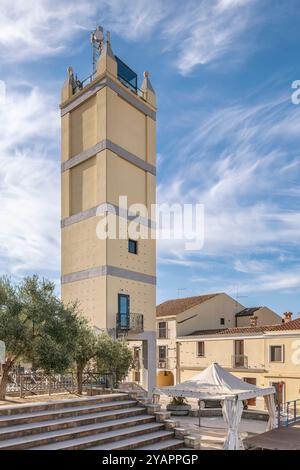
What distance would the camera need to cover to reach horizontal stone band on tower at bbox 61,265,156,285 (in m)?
26.6

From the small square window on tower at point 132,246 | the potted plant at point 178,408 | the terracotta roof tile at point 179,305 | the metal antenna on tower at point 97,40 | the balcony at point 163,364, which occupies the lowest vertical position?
the balcony at point 163,364

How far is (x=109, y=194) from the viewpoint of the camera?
27250 mm

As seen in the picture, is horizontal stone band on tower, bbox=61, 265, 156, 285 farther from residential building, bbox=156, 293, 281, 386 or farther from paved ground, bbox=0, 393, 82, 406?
residential building, bbox=156, 293, 281, 386

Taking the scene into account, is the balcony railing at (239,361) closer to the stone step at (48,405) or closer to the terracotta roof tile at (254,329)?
the terracotta roof tile at (254,329)

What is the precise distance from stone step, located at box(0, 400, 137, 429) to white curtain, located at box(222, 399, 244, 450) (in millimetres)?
4194

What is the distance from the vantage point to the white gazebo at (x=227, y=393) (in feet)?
44.0

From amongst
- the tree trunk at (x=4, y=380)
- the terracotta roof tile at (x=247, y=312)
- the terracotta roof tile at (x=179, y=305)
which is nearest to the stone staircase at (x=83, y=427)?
the tree trunk at (x=4, y=380)

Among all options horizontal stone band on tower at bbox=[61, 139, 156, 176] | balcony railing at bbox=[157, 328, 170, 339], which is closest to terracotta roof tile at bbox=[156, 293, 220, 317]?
balcony railing at bbox=[157, 328, 170, 339]

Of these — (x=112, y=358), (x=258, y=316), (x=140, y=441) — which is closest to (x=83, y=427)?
(x=140, y=441)

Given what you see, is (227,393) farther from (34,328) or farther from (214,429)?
(34,328)

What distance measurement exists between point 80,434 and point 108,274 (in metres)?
Answer: 14.1

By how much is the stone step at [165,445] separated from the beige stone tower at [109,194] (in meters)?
12.2

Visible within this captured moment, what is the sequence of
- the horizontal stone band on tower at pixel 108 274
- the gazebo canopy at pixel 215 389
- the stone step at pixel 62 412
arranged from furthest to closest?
1. the horizontal stone band on tower at pixel 108 274
2. the gazebo canopy at pixel 215 389
3. the stone step at pixel 62 412
